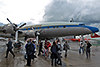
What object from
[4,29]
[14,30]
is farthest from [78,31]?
[4,29]

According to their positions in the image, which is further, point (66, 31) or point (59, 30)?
point (59, 30)

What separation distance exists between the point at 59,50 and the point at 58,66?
3.12ft

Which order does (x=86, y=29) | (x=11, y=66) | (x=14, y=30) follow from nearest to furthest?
(x=11, y=66) → (x=14, y=30) → (x=86, y=29)

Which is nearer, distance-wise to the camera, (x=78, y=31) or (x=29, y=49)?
(x=29, y=49)

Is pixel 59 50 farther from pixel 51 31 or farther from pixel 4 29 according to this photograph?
pixel 51 31

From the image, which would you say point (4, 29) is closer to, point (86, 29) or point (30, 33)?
point (30, 33)

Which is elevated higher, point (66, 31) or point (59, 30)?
point (59, 30)

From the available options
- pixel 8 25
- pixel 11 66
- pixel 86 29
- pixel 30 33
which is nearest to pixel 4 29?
pixel 8 25

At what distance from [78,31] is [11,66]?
516 inches

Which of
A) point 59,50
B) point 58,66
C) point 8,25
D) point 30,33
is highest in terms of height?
point 8,25

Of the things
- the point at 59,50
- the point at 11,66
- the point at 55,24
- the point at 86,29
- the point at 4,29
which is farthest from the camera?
the point at 55,24

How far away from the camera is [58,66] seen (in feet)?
16.8

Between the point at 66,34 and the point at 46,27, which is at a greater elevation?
the point at 46,27

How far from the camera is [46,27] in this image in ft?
55.9
